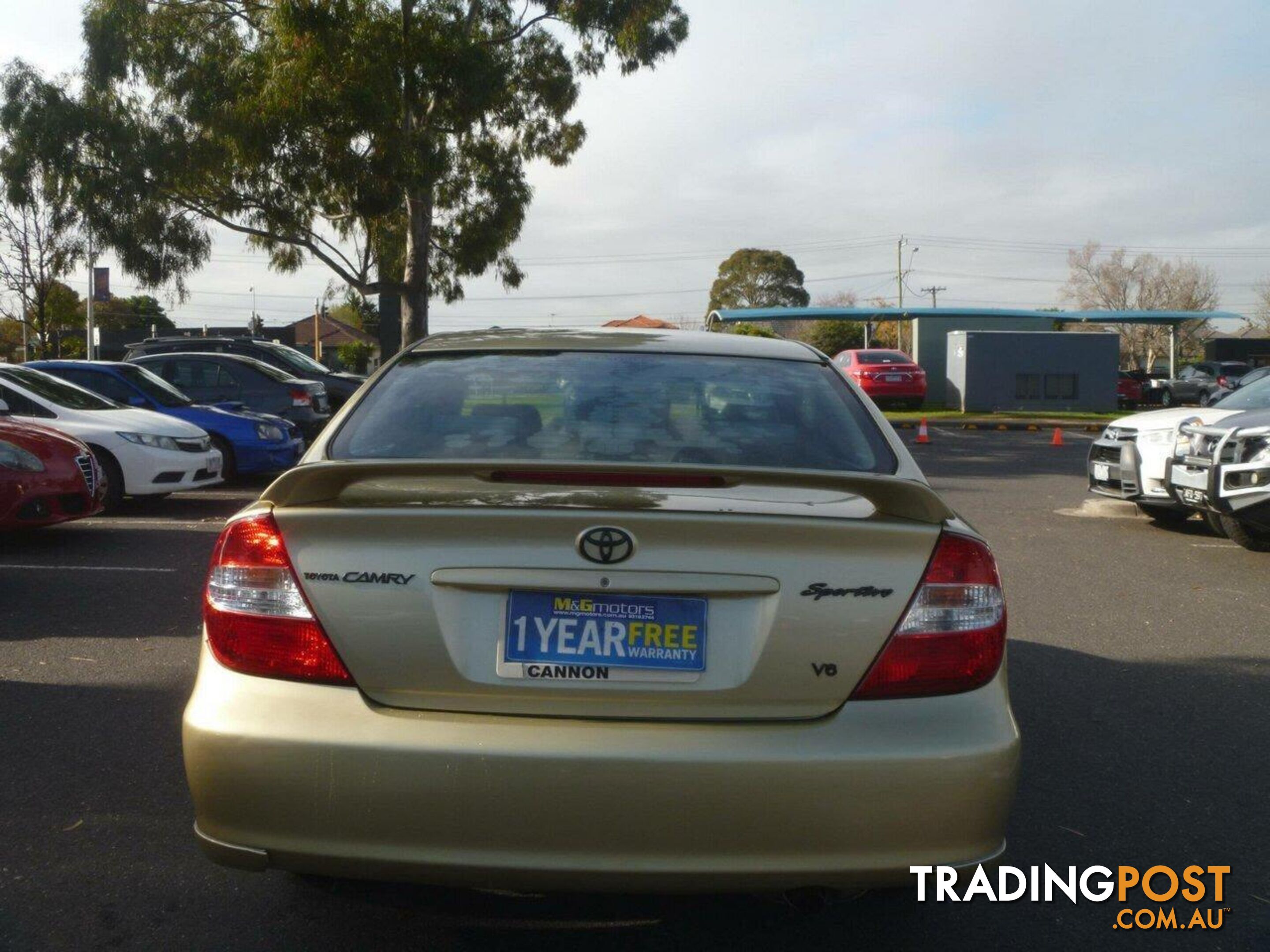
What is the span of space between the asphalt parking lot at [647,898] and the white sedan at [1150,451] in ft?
6.91

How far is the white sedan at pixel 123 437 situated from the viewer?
11500 mm

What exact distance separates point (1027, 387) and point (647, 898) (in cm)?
3149

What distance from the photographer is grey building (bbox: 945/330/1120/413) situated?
107 feet

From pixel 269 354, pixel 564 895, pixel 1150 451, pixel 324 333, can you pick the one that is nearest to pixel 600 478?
pixel 564 895

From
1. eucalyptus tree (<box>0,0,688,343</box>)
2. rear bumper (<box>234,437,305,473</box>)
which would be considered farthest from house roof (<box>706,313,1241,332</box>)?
rear bumper (<box>234,437,305,473</box>)

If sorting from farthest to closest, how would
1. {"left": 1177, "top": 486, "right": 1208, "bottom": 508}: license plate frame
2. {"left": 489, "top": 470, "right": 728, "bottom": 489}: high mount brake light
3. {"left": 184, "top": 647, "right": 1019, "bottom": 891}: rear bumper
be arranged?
{"left": 1177, "top": 486, "right": 1208, "bottom": 508}: license plate frame → {"left": 489, "top": 470, "right": 728, "bottom": 489}: high mount brake light → {"left": 184, "top": 647, "right": 1019, "bottom": 891}: rear bumper

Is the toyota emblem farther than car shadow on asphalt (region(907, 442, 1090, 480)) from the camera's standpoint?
No

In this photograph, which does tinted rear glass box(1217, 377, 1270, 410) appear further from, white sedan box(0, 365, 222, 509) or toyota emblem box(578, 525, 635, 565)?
white sedan box(0, 365, 222, 509)

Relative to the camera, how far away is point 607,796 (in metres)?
2.58

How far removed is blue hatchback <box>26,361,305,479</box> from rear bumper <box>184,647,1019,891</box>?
11.7 meters

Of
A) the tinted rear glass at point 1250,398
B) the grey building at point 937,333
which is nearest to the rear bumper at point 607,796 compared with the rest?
the tinted rear glass at point 1250,398

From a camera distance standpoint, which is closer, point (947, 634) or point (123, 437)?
point (947, 634)

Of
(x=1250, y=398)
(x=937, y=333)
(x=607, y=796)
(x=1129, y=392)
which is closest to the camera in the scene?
(x=607, y=796)

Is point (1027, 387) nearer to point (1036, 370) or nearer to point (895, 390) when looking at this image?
point (1036, 370)
